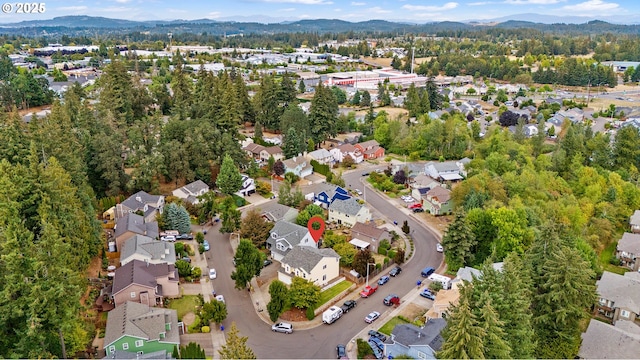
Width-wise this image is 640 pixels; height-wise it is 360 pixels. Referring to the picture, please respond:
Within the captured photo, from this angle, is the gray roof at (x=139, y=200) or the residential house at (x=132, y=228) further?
the gray roof at (x=139, y=200)

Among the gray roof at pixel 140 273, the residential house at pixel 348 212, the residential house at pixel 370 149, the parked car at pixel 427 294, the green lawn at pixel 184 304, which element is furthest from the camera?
the residential house at pixel 370 149

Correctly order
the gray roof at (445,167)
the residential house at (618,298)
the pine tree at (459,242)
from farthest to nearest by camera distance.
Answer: the gray roof at (445,167) < the pine tree at (459,242) < the residential house at (618,298)

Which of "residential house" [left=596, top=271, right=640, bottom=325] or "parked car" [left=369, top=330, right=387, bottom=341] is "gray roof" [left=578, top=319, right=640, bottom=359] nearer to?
"residential house" [left=596, top=271, right=640, bottom=325]

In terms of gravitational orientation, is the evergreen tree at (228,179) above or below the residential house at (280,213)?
above

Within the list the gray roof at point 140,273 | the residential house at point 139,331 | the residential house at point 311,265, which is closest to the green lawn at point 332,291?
the residential house at point 311,265

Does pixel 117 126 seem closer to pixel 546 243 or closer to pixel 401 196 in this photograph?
pixel 401 196

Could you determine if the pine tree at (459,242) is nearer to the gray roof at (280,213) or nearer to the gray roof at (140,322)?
the gray roof at (280,213)

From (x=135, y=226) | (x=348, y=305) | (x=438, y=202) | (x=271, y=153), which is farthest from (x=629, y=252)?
(x=135, y=226)
